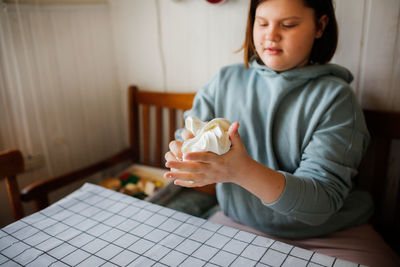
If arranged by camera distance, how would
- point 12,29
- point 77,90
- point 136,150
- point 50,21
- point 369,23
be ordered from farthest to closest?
1. point 136,150
2. point 77,90
3. point 50,21
4. point 12,29
5. point 369,23

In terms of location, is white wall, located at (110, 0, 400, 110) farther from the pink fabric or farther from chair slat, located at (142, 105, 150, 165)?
the pink fabric

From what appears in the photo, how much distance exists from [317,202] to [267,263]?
0.83 ft

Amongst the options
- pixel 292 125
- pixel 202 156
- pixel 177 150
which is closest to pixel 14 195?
pixel 177 150

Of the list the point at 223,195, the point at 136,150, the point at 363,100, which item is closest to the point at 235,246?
the point at 223,195

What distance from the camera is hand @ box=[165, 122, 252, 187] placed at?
2.09ft

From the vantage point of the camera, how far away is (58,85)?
57.5 inches

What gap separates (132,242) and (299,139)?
0.57m

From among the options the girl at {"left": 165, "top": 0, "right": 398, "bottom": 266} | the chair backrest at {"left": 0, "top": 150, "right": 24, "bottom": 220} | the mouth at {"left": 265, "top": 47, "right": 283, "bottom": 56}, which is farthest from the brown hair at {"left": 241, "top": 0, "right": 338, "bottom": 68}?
the chair backrest at {"left": 0, "top": 150, "right": 24, "bottom": 220}

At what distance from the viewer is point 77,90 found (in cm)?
156

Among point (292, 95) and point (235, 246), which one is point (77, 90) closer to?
point (292, 95)

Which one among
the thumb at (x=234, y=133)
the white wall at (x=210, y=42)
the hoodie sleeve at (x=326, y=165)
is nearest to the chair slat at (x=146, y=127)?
the white wall at (x=210, y=42)

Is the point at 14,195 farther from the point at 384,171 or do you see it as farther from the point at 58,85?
the point at 384,171

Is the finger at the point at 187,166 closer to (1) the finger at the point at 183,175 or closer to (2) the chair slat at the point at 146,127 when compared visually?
(1) the finger at the point at 183,175

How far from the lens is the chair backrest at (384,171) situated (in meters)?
1.10
